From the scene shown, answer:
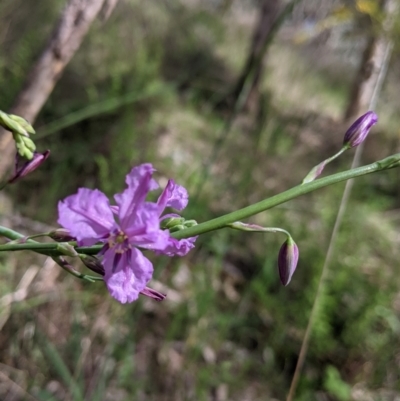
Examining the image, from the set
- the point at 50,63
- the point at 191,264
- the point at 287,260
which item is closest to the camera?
the point at 287,260

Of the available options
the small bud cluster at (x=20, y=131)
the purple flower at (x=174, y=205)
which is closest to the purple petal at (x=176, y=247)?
the purple flower at (x=174, y=205)

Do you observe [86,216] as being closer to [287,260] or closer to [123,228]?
[123,228]

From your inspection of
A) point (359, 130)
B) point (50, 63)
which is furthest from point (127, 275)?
point (50, 63)

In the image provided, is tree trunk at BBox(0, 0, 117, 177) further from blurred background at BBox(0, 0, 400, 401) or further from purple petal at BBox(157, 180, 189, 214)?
purple petal at BBox(157, 180, 189, 214)

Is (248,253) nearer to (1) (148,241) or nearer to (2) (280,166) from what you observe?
(2) (280,166)

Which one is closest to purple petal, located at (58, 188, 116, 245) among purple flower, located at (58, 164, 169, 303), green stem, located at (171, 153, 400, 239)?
purple flower, located at (58, 164, 169, 303)

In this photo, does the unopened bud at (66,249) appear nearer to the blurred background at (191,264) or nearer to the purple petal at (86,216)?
the purple petal at (86,216)
